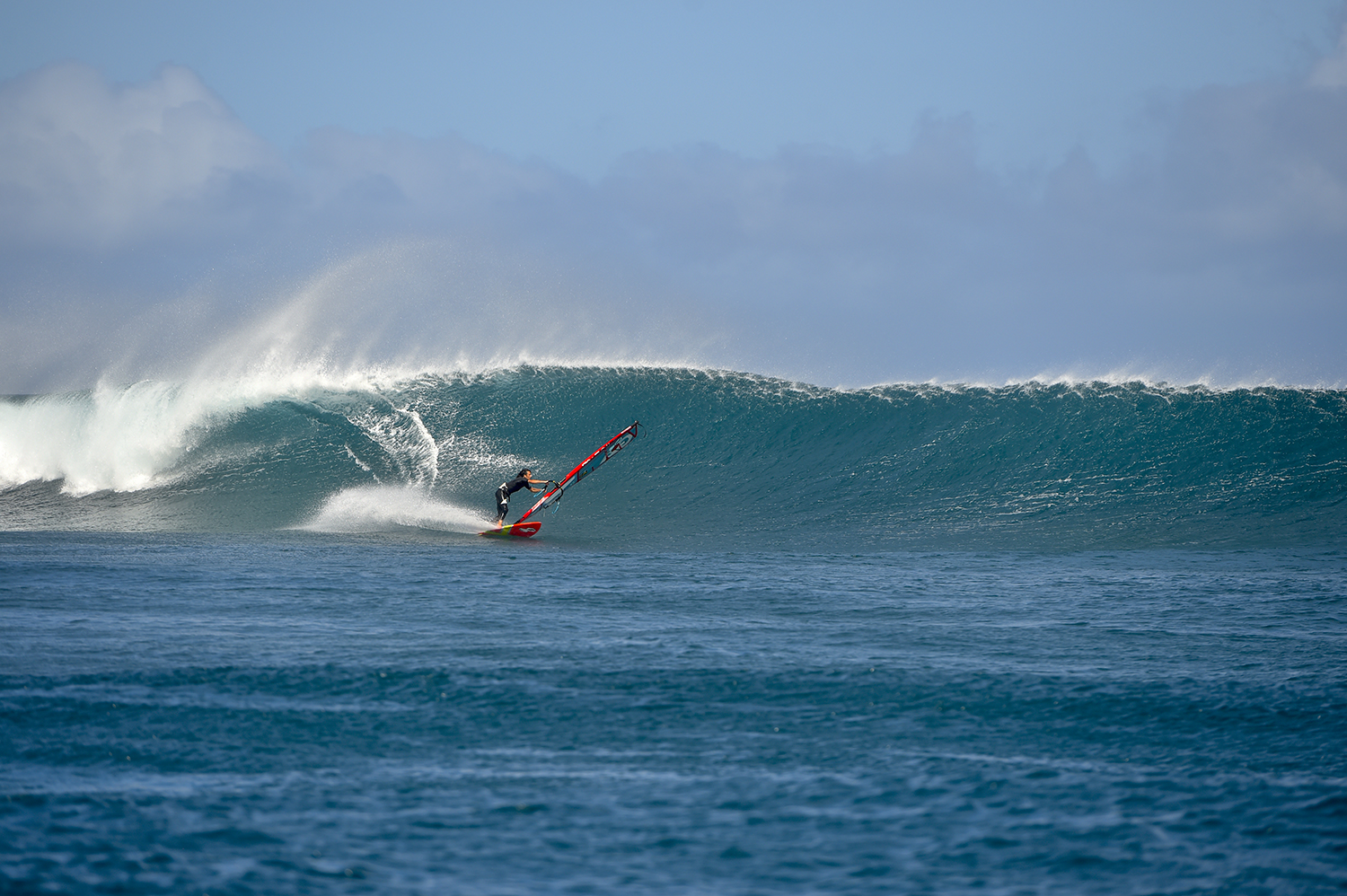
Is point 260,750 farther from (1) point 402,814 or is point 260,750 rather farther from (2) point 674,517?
(2) point 674,517

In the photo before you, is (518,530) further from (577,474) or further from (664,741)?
(664,741)

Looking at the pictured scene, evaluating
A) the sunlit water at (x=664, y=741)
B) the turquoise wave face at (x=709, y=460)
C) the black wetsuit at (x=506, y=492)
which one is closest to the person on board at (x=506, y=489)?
the black wetsuit at (x=506, y=492)

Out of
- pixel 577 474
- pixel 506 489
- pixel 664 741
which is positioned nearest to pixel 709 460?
pixel 577 474

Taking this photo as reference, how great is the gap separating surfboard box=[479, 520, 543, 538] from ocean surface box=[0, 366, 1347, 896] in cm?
51

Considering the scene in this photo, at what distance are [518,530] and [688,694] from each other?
7.62 metres

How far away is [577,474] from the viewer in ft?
47.4

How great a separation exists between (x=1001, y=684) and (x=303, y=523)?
10324 millimetres

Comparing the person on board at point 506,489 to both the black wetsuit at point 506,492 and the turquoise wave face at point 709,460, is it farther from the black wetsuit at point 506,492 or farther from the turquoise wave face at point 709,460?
the turquoise wave face at point 709,460

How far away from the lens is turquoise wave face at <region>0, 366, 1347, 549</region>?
13.4m

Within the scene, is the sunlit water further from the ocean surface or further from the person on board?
the person on board

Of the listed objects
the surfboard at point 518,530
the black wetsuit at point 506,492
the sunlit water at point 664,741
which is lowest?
the sunlit water at point 664,741

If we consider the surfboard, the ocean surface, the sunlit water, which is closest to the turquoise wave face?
the ocean surface

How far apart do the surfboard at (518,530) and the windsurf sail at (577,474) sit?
0.07 metres

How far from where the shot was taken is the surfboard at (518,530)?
502 inches
